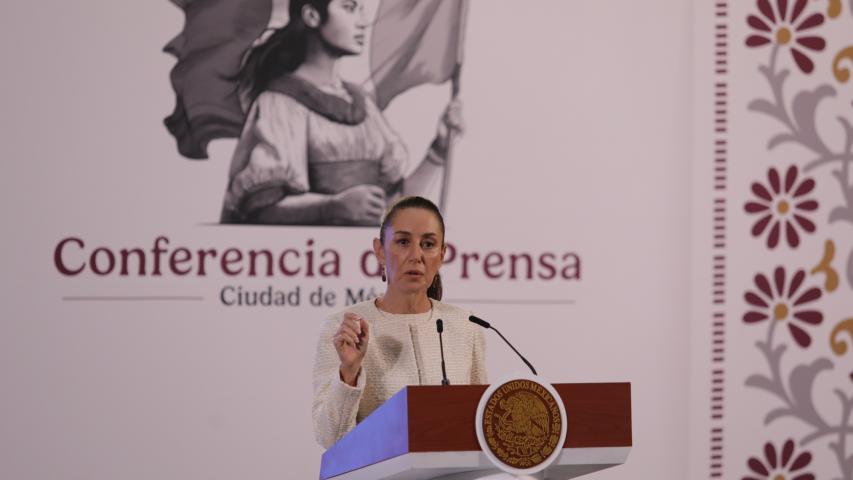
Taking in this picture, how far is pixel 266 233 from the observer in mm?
4785

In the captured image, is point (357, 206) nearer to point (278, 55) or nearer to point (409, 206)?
point (278, 55)

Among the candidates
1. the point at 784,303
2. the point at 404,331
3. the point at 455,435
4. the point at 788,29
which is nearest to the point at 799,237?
the point at 784,303

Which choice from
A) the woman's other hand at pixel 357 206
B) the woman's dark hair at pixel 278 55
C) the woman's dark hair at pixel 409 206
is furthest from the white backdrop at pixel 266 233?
the woman's dark hair at pixel 409 206

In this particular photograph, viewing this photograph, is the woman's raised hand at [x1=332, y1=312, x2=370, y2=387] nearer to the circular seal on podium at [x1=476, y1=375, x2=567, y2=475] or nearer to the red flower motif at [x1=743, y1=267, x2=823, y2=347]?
the circular seal on podium at [x1=476, y1=375, x2=567, y2=475]

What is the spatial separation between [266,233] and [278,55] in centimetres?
77

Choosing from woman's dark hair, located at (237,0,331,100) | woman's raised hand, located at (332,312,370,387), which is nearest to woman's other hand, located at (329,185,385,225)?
woman's dark hair, located at (237,0,331,100)

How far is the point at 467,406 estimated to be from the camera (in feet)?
8.36

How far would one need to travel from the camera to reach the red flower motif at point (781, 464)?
16.6ft

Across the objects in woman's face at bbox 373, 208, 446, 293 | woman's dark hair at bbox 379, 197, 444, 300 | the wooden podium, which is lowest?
the wooden podium

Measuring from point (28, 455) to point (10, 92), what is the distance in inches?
59.5

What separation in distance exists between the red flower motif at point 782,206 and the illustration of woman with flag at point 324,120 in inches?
57.2

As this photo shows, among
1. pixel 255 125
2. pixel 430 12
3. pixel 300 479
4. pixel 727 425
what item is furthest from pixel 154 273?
pixel 727 425

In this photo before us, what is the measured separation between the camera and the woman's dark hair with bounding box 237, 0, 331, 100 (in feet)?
15.7

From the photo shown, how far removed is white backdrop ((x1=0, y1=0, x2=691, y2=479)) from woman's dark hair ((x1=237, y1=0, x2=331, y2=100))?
30cm
